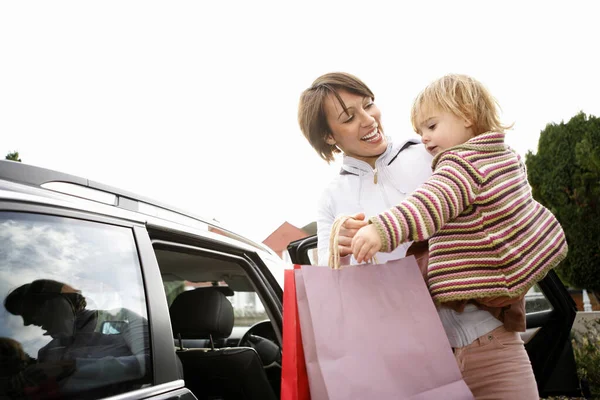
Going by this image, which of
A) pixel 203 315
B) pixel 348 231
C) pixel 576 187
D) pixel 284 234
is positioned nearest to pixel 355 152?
pixel 348 231

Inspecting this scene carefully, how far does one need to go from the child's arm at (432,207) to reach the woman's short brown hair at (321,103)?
0.81m

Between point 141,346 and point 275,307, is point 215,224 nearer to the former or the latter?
point 275,307

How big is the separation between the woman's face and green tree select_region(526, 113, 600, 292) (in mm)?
9719

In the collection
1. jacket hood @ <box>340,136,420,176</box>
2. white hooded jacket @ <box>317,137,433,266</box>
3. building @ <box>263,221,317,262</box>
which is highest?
building @ <box>263,221,317,262</box>

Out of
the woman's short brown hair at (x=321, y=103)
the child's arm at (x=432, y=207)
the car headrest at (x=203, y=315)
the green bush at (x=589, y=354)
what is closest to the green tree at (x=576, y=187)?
the green bush at (x=589, y=354)

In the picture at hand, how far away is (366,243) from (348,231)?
0.42ft

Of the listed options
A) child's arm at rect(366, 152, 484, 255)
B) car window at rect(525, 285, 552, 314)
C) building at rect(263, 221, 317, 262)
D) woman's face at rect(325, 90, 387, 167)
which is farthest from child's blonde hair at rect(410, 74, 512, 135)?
building at rect(263, 221, 317, 262)

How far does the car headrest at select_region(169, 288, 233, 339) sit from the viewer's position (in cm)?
294

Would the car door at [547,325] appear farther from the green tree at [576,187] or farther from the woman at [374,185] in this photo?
the green tree at [576,187]

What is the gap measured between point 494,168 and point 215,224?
1411mm

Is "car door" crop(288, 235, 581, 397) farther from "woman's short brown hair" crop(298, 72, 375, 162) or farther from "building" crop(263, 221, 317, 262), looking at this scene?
"building" crop(263, 221, 317, 262)

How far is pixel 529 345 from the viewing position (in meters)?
2.77

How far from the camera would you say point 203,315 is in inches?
116

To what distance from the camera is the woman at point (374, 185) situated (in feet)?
4.87
